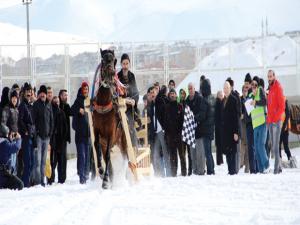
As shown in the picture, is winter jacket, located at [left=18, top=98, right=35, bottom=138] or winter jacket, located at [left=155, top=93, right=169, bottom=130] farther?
winter jacket, located at [left=155, top=93, right=169, bottom=130]

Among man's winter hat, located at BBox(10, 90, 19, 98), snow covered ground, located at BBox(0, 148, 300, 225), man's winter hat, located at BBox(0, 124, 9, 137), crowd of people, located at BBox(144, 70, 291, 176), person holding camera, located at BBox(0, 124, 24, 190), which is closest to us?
snow covered ground, located at BBox(0, 148, 300, 225)

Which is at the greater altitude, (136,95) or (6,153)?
(136,95)

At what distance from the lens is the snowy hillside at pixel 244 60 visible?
3356 cm

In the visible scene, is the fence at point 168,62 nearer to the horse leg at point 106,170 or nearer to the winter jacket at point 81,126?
the winter jacket at point 81,126

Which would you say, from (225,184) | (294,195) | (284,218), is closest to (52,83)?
(225,184)

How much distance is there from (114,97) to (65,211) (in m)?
3.97

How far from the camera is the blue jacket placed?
16.5 meters

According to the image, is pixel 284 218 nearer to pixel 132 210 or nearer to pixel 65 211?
pixel 132 210

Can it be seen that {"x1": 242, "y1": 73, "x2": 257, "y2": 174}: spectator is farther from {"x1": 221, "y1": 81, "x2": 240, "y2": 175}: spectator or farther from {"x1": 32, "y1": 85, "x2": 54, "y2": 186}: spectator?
{"x1": 32, "y1": 85, "x2": 54, "y2": 186}: spectator

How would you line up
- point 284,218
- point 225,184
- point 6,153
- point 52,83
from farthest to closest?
point 52,83 < point 6,153 < point 225,184 < point 284,218

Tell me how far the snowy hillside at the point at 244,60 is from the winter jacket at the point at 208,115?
12.3 m

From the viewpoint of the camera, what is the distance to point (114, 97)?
15172mm

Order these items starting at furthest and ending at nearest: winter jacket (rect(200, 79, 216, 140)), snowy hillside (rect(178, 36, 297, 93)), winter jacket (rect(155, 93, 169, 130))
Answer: snowy hillside (rect(178, 36, 297, 93)), winter jacket (rect(155, 93, 169, 130)), winter jacket (rect(200, 79, 216, 140))

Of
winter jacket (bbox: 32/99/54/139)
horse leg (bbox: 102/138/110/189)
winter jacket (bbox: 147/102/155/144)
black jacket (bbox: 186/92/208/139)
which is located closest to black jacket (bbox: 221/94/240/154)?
black jacket (bbox: 186/92/208/139)
